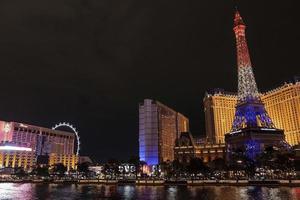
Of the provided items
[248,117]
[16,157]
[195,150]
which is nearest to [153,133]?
[195,150]

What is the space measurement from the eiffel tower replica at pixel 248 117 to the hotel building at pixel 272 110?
2401 cm

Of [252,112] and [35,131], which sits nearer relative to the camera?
[252,112]

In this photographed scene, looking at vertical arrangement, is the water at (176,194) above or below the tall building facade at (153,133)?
below

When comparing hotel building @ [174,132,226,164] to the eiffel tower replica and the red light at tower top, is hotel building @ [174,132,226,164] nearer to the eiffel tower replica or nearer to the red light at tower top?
the eiffel tower replica

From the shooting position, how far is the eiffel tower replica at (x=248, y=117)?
117 meters

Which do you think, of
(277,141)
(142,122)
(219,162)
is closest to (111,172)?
(142,122)

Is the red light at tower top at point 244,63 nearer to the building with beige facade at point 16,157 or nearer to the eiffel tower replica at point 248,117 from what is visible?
the eiffel tower replica at point 248,117

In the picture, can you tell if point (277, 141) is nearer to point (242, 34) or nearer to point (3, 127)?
point (242, 34)

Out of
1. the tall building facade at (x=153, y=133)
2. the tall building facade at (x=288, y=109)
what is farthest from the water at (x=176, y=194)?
the tall building facade at (x=153, y=133)

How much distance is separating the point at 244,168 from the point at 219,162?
9800 millimetres

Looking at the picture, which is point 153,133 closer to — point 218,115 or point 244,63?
point 218,115

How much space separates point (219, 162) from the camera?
104 meters

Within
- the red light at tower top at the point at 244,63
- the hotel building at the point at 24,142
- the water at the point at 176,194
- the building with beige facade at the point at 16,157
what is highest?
the red light at tower top at the point at 244,63

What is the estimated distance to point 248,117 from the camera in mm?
Result: 122625
